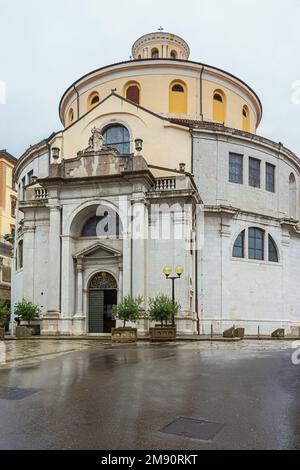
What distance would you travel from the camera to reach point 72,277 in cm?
3166

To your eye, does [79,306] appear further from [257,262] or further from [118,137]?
[257,262]

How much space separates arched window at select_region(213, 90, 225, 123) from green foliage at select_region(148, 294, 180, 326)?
18407mm

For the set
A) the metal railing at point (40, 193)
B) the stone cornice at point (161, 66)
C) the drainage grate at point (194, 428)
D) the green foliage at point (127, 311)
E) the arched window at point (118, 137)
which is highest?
the stone cornice at point (161, 66)

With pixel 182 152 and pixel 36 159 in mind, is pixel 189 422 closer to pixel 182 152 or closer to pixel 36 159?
pixel 182 152

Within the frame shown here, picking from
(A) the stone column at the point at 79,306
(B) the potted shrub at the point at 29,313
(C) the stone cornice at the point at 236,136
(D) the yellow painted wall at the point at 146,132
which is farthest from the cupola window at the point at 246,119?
(B) the potted shrub at the point at 29,313

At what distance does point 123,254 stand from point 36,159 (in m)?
13.7

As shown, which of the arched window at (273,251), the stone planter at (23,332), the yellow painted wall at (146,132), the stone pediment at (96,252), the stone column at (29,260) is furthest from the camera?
the arched window at (273,251)

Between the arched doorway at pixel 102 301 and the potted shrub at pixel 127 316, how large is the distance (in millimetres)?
3362

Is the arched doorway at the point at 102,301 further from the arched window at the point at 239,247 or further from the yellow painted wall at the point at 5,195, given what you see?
the yellow painted wall at the point at 5,195

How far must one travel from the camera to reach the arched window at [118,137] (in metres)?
35.5

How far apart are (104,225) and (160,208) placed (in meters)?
4.12

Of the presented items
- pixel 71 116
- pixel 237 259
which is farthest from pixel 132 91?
pixel 237 259

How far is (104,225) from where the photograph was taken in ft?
107

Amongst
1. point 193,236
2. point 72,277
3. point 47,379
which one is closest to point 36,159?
point 72,277
